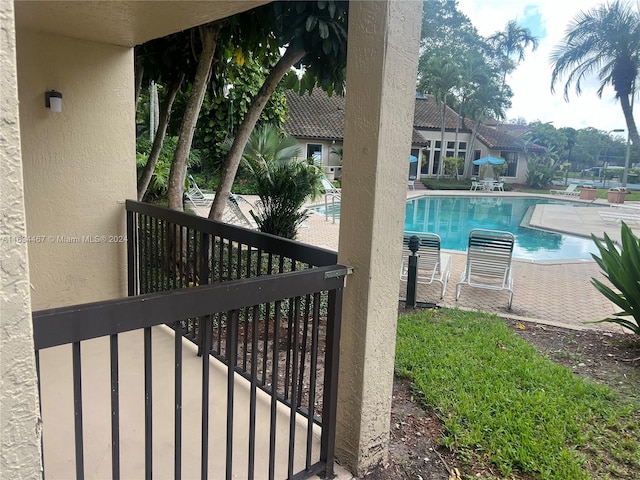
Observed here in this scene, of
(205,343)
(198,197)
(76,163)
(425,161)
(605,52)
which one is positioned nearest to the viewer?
(205,343)

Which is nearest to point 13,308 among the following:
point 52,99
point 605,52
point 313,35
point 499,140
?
point 52,99

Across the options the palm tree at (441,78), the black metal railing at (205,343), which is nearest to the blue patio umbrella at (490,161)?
the palm tree at (441,78)

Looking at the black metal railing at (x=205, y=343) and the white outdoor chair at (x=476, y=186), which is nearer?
the black metal railing at (x=205, y=343)

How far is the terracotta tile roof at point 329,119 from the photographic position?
25.6m

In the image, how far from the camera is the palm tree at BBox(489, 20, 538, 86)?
38.0 meters

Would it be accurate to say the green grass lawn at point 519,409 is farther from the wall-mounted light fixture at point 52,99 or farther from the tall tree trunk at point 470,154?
the tall tree trunk at point 470,154

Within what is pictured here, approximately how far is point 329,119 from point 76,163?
23.9 meters

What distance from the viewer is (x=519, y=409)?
326 cm

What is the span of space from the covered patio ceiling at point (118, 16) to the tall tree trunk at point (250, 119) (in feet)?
6.16

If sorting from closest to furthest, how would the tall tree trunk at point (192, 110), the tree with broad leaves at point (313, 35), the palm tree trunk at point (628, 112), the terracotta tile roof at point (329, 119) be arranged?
1. the tree with broad leaves at point (313, 35)
2. the tall tree trunk at point (192, 110)
3. the terracotta tile roof at point (329, 119)
4. the palm tree trunk at point (628, 112)

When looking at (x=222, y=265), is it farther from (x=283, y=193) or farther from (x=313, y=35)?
(x=283, y=193)

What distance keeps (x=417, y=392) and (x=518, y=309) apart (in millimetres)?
3851

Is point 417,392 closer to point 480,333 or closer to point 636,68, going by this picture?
point 480,333

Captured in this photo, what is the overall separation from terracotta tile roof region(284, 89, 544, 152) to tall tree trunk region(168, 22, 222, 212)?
14996mm
